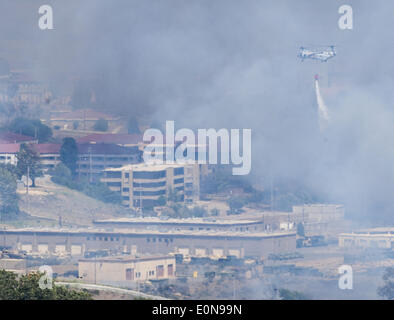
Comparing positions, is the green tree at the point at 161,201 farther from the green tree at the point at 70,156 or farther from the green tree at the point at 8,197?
the green tree at the point at 8,197

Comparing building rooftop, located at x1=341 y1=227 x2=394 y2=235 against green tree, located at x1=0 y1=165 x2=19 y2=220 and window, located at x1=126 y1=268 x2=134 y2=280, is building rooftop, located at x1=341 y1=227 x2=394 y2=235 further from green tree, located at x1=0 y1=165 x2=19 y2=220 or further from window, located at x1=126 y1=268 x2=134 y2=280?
green tree, located at x1=0 y1=165 x2=19 y2=220

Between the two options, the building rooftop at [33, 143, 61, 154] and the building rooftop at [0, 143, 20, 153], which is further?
the building rooftop at [33, 143, 61, 154]

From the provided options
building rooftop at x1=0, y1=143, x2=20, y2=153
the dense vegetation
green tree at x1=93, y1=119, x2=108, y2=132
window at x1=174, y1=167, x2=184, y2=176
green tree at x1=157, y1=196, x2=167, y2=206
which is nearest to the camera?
green tree at x1=157, y1=196, x2=167, y2=206

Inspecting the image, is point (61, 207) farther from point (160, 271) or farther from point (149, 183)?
point (160, 271)

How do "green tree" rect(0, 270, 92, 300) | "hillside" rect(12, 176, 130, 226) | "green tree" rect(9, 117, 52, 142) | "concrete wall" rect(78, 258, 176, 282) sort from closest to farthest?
"green tree" rect(0, 270, 92, 300), "concrete wall" rect(78, 258, 176, 282), "hillside" rect(12, 176, 130, 226), "green tree" rect(9, 117, 52, 142)

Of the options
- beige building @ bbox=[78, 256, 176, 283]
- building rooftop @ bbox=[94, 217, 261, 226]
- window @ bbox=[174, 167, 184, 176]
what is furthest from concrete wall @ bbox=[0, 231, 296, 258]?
window @ bbox=[174, 167, 184, 176]

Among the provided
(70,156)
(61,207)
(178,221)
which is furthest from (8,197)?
(70,156)
